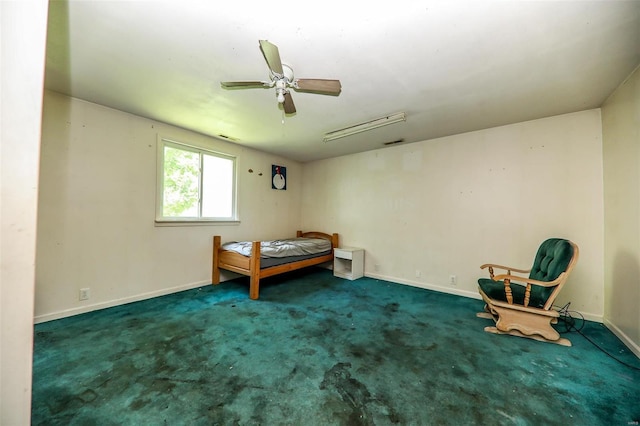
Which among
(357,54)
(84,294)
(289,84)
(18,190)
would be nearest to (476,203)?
(357,54)

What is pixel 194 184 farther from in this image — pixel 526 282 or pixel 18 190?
pixel 526 282

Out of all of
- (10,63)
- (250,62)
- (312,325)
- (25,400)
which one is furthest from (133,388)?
(250,62)

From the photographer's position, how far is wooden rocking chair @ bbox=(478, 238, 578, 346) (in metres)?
2.05

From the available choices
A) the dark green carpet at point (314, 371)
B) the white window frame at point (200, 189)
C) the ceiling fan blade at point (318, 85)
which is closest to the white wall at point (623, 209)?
the dark green carpet at point (314, 371)

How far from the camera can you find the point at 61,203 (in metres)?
2.47

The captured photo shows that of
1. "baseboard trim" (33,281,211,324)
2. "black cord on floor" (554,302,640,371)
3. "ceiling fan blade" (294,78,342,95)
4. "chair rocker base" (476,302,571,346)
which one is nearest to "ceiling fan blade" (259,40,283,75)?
"ceiling fan blade" (294,78,342,95)

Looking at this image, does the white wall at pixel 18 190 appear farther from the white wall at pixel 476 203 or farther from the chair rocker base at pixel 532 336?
the white wall at pixel 476 203

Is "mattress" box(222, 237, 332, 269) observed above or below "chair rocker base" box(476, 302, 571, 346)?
above

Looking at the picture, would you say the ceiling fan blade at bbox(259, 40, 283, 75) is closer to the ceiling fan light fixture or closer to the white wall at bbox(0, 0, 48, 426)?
the white wall at bbox(0, 0, 48, 426)

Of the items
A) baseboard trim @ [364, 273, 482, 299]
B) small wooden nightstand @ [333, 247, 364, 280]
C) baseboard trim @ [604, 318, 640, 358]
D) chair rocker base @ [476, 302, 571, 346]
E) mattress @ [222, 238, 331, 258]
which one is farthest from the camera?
small wooden nightstand @ [333, 247, 364, 280]

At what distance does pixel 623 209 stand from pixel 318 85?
3.07m

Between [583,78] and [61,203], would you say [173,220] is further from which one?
[583,78]

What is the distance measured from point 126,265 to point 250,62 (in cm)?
285

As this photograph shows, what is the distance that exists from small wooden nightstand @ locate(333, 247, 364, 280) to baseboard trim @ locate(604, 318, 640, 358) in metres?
2.95
